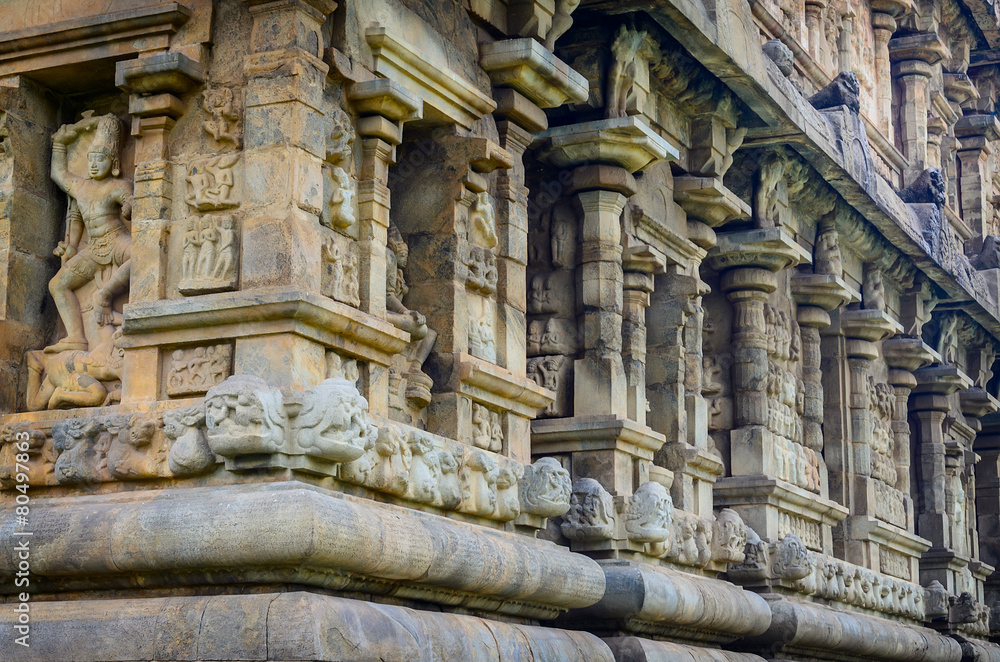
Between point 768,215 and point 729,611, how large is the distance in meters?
3.48

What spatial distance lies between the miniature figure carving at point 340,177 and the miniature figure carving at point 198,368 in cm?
78

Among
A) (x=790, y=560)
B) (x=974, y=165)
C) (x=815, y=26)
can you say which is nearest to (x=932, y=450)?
(x=974, y=165)

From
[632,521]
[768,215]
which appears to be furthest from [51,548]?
[768,215]

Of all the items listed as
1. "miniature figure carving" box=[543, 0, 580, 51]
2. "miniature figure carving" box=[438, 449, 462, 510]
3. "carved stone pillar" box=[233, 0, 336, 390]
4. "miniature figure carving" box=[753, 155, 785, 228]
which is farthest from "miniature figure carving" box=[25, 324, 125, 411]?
"miniature figure carving" box=[753, 155, 785, 228]

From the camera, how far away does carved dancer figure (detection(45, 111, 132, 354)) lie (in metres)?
7.52

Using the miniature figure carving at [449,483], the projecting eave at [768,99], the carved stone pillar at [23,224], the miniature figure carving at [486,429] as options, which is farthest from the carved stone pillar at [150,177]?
the projecting eave at [768,99]

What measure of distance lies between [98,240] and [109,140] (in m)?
0.48

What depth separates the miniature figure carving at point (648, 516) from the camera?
32.0ft

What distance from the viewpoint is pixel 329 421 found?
6582 millimetres

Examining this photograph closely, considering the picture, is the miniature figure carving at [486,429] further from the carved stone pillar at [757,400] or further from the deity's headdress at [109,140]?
the carved stone pillar at [757,400]

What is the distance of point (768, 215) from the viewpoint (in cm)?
1272

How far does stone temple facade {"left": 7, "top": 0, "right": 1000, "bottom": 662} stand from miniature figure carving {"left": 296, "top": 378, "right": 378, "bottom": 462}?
2 centimetres

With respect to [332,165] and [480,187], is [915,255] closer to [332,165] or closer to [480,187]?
[480,187]

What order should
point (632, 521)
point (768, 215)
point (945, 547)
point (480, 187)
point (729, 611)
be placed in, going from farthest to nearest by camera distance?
1. point (945, 547)
2. point (768, 215)
3. point (729, 611)
4. point (632, 521)
5. point (480, 187)
